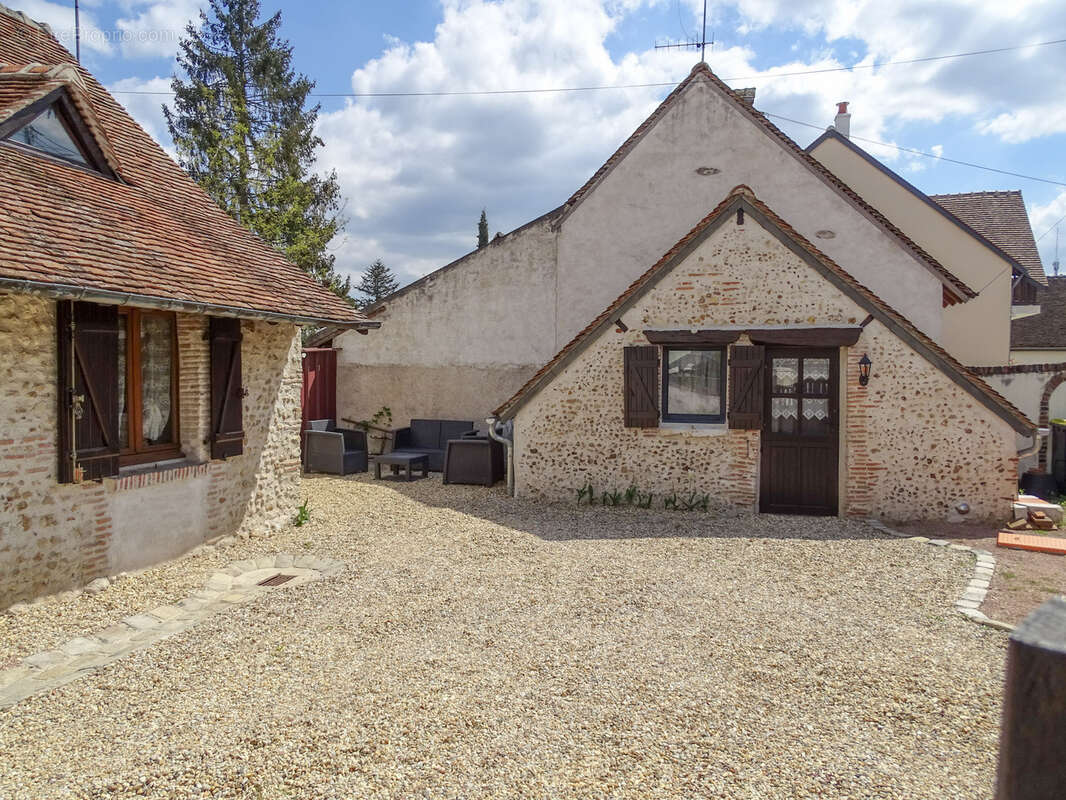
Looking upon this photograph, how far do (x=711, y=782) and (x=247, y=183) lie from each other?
2257 centimetres

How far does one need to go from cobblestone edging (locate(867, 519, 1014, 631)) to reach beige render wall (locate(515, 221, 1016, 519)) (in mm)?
782

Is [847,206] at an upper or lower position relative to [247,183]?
lower

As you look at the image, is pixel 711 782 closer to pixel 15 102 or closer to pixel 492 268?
pixel 15 102

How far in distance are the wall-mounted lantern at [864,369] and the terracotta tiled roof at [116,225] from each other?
6780mm

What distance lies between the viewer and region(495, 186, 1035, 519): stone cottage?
29.4 feet

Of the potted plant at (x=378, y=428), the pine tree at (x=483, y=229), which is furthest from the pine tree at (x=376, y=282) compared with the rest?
the potted plant at (x=378, y=428)

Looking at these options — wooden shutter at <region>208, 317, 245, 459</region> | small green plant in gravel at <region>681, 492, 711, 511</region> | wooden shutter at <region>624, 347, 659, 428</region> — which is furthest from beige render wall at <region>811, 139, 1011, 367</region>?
wooden shutter at <region>208, 317, 245, 459</region>

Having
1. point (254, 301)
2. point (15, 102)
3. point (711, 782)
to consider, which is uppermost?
point (15, 102)

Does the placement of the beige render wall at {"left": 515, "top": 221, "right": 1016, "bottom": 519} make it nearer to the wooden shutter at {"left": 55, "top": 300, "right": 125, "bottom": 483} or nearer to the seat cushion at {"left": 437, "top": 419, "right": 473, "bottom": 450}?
the seat cushion at {"left": 437, "top": 419, "right": 473, "bottom": 450}

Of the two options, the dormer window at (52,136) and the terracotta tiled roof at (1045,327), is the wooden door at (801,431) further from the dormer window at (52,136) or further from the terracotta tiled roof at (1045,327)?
the terracotta tiled roof at (1045,327)

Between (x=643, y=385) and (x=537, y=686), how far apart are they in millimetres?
5980

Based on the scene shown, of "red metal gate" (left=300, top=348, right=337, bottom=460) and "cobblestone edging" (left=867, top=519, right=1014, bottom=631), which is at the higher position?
"red metal gate" (left=300, top=348, right=337, bottom=460)

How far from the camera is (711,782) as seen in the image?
133 inches

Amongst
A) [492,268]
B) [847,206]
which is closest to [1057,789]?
[847,206]
